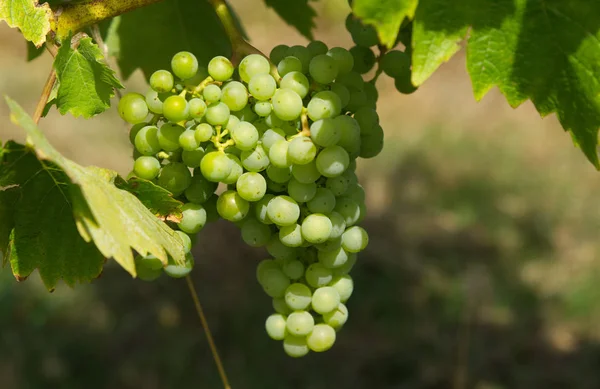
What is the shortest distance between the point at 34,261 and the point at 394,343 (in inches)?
84.1

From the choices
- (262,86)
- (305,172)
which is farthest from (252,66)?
(305,172)

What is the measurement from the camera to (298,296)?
0.89m

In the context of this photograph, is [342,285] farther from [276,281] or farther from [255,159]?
[255,159]

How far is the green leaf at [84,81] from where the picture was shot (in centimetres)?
80

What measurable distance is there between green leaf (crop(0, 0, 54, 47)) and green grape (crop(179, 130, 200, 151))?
191 millimetres

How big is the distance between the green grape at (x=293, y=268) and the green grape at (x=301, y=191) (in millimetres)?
116

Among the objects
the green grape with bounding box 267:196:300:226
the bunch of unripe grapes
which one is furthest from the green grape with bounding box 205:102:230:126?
the green grape with bounding box 267:196:300:226

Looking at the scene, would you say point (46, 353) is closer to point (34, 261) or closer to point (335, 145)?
point (34, 261)

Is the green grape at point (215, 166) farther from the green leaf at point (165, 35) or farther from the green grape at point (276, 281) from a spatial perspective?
the green leaf at point (165, 35)

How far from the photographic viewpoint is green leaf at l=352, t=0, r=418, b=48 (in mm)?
647

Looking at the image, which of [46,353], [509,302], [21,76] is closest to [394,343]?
[509,302]

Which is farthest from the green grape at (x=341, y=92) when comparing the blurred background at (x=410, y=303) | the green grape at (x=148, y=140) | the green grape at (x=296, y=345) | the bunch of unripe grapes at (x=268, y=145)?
the blurred background at (x=410, y=303)

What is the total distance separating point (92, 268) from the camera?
2.72ft

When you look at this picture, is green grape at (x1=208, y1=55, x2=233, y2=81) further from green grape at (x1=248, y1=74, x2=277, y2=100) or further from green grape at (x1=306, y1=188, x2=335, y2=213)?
green grape at (x1=306, y1=188, x2=335, y2=213)
